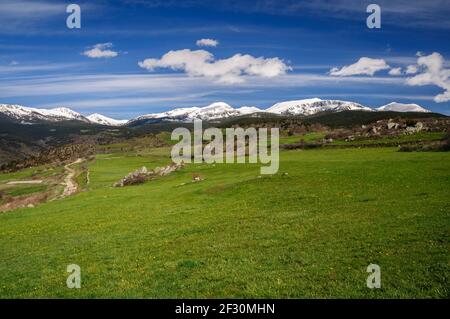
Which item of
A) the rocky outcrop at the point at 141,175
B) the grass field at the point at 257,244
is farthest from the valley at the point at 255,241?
the rocky outcrop at the point at 141,175

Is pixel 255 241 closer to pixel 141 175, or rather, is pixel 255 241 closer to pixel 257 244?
pixel 257 244

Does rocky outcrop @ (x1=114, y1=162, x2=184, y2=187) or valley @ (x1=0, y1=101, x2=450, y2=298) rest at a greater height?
valley @ (x1=0, y1=101, x2=450, y2=298)

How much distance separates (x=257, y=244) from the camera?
75.9 feet

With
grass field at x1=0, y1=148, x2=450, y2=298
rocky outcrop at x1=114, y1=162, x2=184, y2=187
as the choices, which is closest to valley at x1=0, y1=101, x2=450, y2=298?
grass field at x1=0, y1=148, x2=450, y2=298

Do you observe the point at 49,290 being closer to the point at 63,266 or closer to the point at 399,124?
the point at 63,266

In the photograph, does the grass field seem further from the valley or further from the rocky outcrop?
the rocky outcrop

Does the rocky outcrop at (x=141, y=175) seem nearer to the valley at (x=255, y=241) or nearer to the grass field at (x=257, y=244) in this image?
the valley at (x=255, y=241)

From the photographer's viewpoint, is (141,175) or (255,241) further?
(141,175)

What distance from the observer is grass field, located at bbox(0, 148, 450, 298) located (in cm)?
1680

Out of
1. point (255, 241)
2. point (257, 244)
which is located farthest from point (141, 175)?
point (257, 244)

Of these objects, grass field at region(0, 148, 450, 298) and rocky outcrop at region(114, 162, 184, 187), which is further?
rocky outcrop at region(114, 162, 184, 187)

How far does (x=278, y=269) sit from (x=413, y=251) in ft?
20.8

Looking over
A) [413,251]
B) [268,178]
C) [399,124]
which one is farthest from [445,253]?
[399,124]

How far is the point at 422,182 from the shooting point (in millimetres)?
37719
